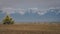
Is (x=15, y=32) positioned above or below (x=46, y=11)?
below

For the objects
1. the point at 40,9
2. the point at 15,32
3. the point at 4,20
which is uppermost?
the point at 40,9

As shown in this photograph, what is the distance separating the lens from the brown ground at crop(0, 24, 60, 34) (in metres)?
1.30

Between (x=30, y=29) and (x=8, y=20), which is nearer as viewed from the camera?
(x=30, y=29)

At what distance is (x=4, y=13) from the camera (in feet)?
5.05

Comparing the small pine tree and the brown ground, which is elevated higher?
the small pine tree

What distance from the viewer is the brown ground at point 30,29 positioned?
1.30m

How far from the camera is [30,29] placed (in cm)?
133

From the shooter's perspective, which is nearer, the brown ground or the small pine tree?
the brown ground

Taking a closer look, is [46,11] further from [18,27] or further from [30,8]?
[18,27]

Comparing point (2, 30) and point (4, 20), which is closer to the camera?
point (2, 30)

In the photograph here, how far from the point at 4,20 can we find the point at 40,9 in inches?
17.0

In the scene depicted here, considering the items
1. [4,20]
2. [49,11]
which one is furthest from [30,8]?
[4,20]

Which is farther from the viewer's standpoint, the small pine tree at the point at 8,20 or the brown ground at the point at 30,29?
the small pine tree at the point at 8,20

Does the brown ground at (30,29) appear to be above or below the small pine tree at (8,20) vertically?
below
